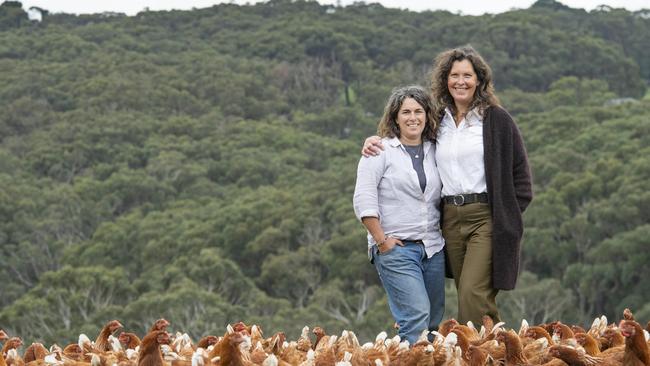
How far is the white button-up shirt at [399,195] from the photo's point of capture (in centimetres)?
652

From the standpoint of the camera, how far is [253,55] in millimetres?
93312

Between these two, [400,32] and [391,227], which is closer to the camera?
[391,227]

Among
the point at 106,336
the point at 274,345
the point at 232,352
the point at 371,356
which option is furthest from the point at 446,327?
the point at 106,336

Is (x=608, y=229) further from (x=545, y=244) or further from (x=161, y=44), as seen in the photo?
(x=161, y=44)

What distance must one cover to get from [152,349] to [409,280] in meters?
1.68

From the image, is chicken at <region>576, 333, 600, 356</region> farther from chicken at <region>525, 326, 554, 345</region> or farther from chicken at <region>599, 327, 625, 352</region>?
chicken at <region>525, 326, 554, 345</region>

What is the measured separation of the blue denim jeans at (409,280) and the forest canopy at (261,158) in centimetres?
288

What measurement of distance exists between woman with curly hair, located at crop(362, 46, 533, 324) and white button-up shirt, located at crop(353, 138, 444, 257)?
73mm

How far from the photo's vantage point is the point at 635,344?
18.8 feet

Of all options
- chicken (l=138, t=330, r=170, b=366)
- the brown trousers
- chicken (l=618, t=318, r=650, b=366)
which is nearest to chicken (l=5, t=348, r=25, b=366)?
chicken (l=138, t=330, r=170, b=366)

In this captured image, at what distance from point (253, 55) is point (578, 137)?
49.2 m

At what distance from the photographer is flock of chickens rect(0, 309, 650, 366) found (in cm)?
573

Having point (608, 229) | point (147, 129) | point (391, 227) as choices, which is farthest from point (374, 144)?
point (147, 129)

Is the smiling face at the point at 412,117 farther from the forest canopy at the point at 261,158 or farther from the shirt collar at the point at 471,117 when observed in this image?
the forest canopy at the point at 261,158
